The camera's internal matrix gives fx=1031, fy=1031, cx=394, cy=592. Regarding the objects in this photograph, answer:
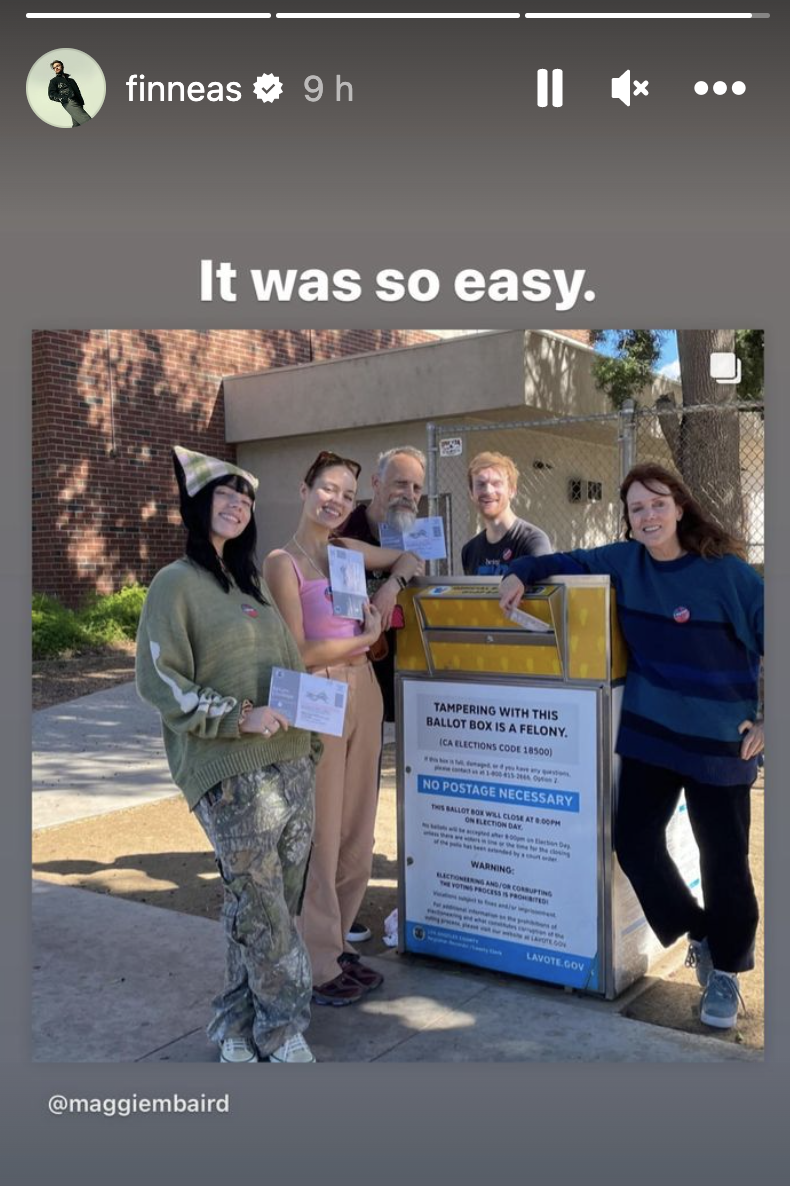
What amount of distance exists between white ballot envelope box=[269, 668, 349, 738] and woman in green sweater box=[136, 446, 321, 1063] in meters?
0.04

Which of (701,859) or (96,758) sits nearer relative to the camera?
(701,859)

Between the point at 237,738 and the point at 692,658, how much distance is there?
147 centimetres

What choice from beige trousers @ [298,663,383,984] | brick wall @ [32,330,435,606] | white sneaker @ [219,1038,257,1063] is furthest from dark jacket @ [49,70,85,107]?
brick wall @ [32,330,435,606]

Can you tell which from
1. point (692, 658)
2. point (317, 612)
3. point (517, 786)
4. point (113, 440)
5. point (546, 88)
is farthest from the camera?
→ point (113, 440)

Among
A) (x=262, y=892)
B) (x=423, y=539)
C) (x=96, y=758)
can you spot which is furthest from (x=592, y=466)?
(x=262, y=892)

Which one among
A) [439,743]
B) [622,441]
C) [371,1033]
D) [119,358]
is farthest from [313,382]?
[371,1033]

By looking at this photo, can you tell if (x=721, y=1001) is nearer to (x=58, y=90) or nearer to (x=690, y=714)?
(x=690, y=714)

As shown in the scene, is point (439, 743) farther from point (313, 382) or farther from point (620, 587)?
point (313, 382)

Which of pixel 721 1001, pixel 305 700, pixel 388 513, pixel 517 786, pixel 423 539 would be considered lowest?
pixel 721 1001

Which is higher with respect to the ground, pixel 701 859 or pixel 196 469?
pixel 196 469

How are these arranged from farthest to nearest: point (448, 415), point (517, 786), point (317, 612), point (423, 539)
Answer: point (448, 415)
point (423, 539)
point (517, 786)
point (317, 612)

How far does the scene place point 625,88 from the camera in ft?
6.88

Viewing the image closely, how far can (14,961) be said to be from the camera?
215 centimetres

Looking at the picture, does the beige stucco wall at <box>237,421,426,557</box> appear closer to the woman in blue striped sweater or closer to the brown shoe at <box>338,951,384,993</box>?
the brown shoe at <box>338,951,384,993</box>
